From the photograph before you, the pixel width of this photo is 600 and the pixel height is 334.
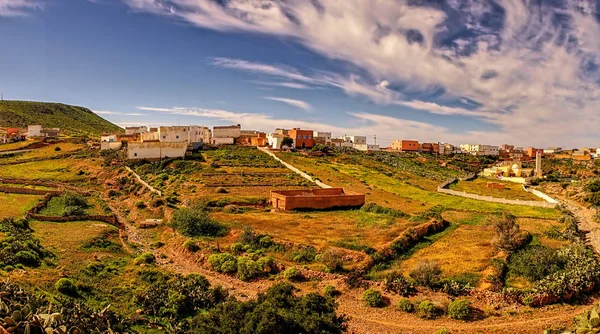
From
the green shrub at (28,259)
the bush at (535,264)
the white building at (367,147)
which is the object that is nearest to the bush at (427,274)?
the bush at (535,264)

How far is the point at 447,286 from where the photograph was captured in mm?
18406

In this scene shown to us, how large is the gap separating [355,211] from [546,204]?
19.4 m

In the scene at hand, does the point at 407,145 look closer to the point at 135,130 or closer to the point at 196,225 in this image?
the point at 135,130

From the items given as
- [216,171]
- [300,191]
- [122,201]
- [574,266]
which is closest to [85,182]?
[122,201]

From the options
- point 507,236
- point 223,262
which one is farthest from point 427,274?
point 223,262

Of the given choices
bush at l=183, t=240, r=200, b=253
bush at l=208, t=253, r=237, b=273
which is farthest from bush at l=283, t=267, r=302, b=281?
bush at l=183, t=240, r=200, b=253

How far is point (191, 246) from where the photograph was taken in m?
23.7

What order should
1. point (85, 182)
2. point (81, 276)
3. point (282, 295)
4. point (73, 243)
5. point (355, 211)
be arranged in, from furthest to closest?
point (85, 182) → point (355, 211) → point (73, 243) → point (81, 276) → point (282, 295)

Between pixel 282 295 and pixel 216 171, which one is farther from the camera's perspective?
pixel 216 171

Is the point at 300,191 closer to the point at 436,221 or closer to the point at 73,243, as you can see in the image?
the point at 436,221

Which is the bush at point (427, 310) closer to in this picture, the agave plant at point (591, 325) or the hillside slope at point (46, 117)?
the agave plant at point (591, 325)

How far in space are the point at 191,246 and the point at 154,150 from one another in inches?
1457

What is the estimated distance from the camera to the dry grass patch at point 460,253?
69.1ft

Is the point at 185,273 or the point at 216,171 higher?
the point at 216,171
